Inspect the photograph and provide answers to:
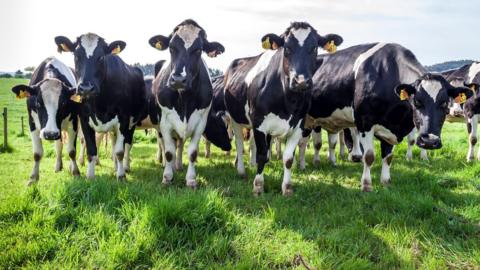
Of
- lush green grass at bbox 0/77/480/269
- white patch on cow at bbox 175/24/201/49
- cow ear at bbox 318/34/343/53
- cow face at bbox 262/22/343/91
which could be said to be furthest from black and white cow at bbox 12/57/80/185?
cow ear at bbox 318/34/343/53

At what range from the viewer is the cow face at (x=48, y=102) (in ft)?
21.2

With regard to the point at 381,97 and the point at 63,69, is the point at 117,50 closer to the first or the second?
the point at 63,69

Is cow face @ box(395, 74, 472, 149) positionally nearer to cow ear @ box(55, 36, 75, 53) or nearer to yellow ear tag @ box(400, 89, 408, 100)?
yellow ear tag @ box(400, 89, 408, 100)

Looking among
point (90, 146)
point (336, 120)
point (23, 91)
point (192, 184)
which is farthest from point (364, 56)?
point (23, 91)

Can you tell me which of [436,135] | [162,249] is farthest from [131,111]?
[436,135]

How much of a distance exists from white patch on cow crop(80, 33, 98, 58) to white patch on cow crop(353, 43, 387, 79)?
4.33 metres

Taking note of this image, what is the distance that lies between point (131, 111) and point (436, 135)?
5.06 m

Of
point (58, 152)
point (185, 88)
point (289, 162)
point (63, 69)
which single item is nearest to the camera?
point (185, 88)

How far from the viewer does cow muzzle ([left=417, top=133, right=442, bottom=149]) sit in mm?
5539

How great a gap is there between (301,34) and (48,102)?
4.03 m

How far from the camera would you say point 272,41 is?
20.9ft

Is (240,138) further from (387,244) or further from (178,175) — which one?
(387,244)

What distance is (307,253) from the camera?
414 cm

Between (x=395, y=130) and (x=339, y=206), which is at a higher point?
(x=395, y=130)
